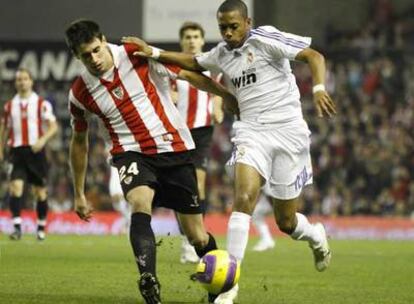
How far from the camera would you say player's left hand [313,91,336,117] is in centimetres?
755

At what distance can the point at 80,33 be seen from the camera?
7.73 m

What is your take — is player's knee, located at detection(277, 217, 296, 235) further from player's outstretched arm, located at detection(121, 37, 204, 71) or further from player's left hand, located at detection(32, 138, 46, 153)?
player's left hand, located at detection(32, 138, 46, 153)

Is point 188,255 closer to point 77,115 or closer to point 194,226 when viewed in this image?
point 194,226

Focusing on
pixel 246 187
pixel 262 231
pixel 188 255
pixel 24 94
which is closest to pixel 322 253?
pixel 246 187

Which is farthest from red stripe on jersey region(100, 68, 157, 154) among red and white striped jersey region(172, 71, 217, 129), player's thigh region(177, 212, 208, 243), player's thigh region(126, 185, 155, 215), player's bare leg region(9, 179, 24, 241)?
player's bare leg region(9, 179, 24, 241)

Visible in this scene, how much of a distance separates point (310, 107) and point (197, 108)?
45.2ft

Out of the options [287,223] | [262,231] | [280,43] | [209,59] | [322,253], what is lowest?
[262,231]

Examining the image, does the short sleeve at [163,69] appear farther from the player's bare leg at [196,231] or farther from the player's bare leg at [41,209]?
the player's bare leg at [41,209]

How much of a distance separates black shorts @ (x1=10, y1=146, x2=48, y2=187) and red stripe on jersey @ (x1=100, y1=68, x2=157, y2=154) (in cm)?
873

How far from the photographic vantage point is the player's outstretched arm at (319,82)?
24.9ft

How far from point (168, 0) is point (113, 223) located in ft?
17.7

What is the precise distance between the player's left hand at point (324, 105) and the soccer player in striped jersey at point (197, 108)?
5013 millimetres

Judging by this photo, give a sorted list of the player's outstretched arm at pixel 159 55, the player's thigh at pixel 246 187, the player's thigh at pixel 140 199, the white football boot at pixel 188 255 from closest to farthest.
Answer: the player's thigh at pixel 140 199 < the player's outstretched arm at pixel 159 55 < the player's thigh at pixel 246 187 < the white football boot at pixel 188 255

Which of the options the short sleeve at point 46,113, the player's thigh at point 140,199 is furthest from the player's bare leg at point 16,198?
the player's thigh at point 140,199
